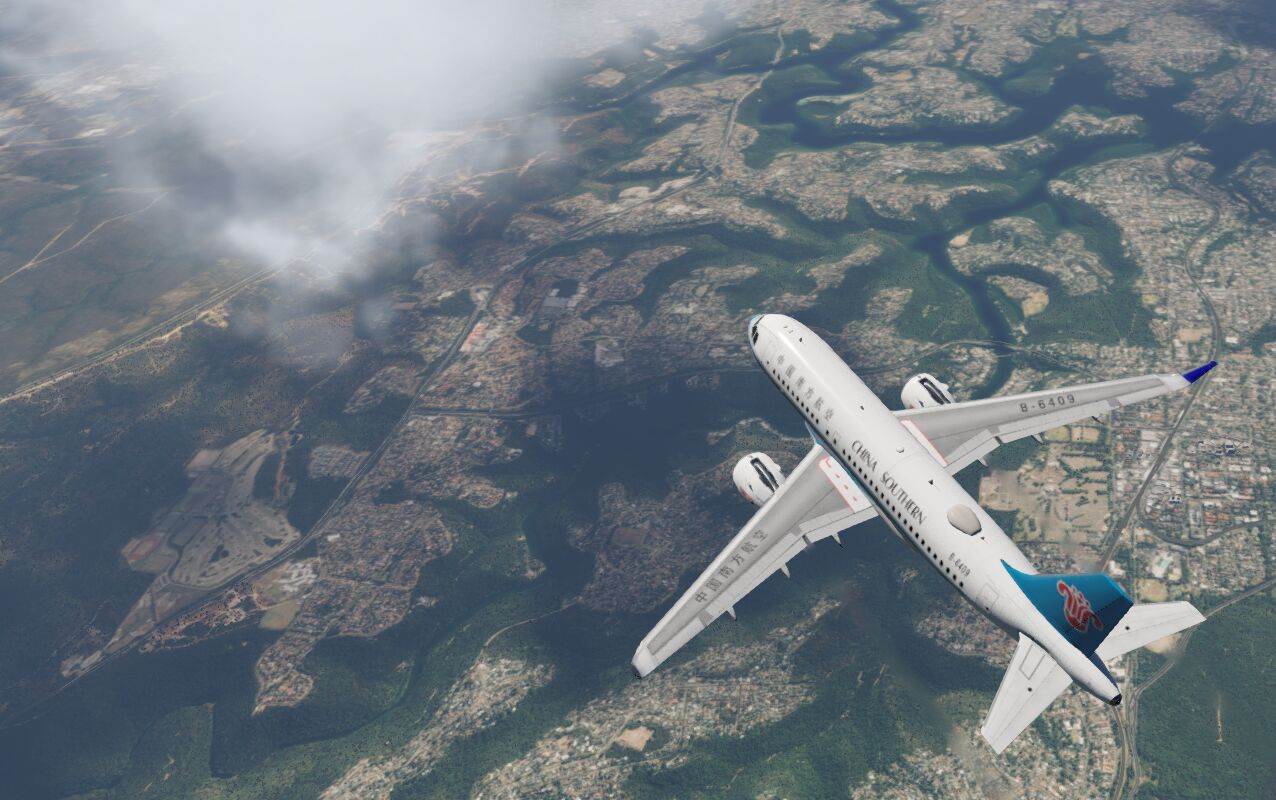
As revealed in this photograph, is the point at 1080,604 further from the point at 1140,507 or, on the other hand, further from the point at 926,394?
the point at 1140,507

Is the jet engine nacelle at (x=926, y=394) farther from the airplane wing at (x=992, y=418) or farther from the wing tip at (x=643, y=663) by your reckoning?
the wing tip at (x=643, y=663)

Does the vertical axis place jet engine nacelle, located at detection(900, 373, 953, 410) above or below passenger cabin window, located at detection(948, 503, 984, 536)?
below

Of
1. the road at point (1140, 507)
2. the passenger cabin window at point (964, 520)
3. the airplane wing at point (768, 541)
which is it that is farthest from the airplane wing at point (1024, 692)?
the road at point (1140, 507)

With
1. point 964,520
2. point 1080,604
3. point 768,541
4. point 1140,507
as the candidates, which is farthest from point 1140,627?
point 1140,507

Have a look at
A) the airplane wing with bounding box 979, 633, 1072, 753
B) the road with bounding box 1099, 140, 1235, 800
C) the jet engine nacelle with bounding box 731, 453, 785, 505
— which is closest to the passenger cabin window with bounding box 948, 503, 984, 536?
the airplane wing with bounding box 979, 633, 1072, 753

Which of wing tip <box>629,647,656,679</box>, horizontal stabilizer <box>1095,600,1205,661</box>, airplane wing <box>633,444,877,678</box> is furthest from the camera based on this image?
airplane wing <box>633,444,877,678</box>

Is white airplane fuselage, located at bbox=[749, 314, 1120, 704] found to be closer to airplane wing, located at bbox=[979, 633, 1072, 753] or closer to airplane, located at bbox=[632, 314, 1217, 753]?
airplane, located at bbox=[632, 314, 1217, 753]
